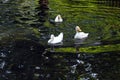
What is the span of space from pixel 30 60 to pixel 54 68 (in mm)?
1536

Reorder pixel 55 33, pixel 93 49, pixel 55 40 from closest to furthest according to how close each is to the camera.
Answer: pixel 93 49, pixel 55 40, pixel 55 33

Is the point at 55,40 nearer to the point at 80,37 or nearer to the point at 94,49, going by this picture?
the point at 80,37

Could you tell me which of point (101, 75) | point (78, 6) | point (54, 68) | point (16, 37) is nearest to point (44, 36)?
point (16, 37)

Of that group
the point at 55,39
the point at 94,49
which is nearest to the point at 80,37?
the point at 55,39

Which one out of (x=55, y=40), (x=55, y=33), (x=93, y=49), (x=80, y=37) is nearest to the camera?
(x=93, y=49)

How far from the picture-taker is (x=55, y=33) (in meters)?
24.0

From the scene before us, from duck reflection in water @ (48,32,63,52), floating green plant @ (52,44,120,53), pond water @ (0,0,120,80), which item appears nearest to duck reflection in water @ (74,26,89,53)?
pond water @ (0,0,120,80)

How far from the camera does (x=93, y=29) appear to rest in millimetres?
24297

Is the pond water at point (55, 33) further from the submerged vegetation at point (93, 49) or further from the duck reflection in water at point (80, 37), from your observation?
the duck reflection in water at point (80, 37)

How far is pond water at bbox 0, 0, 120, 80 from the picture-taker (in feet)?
59.5

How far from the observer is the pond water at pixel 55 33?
59.5ft

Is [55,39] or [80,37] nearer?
[55,39]

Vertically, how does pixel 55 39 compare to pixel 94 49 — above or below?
above

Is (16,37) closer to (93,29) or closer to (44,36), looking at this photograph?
(44,36)
